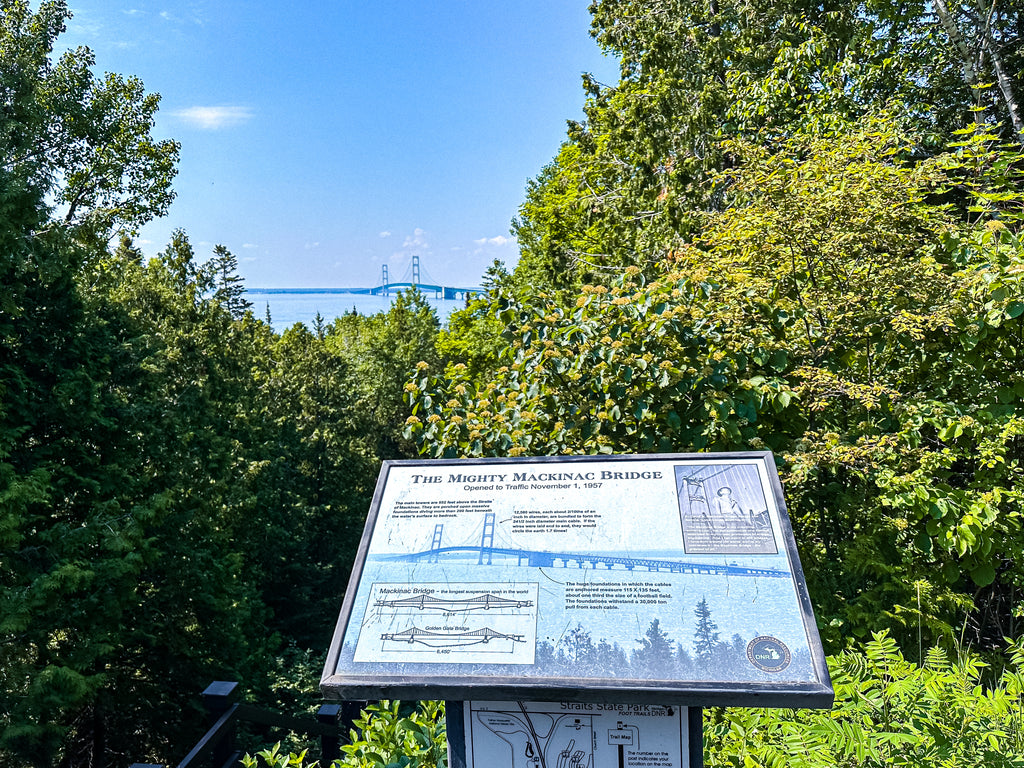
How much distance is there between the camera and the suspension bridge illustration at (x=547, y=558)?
278cm

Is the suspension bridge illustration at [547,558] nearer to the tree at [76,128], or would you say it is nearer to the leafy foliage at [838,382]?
the leafy foliage at [838,382]

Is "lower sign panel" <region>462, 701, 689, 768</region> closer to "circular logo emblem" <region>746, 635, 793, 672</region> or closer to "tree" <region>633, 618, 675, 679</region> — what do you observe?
"tree" <region>633, 618, 675, 679</region>

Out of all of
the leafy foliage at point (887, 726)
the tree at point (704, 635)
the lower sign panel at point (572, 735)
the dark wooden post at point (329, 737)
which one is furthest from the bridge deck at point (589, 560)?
the dark wooden post at point (329, 737)

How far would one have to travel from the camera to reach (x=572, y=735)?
2754 millimetres

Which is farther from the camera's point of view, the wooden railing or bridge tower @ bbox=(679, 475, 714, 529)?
the wooden railing

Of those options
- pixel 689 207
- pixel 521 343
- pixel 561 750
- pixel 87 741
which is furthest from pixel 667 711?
pixel 87 741

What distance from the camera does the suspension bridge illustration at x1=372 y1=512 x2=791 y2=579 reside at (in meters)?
2.78

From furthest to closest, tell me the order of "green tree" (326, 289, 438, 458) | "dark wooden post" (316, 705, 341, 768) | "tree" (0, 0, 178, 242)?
"green tree" (326, 289, 438, 458) < "tree" (0, 0, 178, 242) < "dark wooden post" (316, 705, 341, 768)

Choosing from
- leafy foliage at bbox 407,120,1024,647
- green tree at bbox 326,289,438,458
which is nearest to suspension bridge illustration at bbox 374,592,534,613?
leafy foliage at bbox 407,120,1024,647

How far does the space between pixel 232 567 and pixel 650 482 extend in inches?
562

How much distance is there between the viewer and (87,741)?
13047 mm

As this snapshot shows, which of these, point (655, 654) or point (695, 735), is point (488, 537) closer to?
point (655, 654)

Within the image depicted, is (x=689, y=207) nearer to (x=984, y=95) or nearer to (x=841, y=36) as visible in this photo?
(x=841, y=36)

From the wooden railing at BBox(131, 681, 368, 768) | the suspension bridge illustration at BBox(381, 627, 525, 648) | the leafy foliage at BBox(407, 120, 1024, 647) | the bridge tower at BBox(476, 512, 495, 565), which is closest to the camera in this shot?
the suspension bridge illustration at BBox(381, 627, 525, 648)
